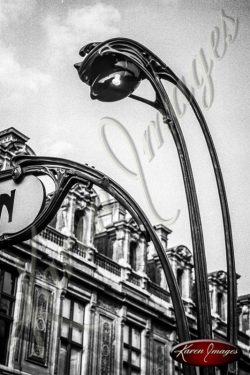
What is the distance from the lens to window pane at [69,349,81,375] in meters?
20.2

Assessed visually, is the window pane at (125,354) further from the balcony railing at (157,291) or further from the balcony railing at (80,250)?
the balcony railing at (80,250)

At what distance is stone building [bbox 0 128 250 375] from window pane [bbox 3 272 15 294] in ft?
0.09

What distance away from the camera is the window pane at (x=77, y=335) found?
67.2 feet

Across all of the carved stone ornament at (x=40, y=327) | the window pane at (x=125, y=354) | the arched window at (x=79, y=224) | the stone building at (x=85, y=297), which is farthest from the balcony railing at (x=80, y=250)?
the window pane at (x=125, y=354)

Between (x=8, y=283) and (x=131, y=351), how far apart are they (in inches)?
230

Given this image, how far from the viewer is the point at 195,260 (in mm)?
4438

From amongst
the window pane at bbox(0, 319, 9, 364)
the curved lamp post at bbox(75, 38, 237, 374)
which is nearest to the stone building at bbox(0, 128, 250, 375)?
the window pane at bbox(0, 319, 9, 364)

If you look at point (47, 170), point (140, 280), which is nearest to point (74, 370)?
point (140, 280)

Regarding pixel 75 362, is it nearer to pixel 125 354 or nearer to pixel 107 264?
pixel 125 354

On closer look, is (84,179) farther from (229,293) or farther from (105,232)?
(105,232)

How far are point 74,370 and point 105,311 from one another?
2.35 m

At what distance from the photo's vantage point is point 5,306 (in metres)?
18.7

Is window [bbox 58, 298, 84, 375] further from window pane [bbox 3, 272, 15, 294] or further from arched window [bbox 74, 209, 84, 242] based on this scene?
arched window [bbox 74, 209, 84, 242]

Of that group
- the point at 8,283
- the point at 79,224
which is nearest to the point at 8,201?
the point at 8,283
